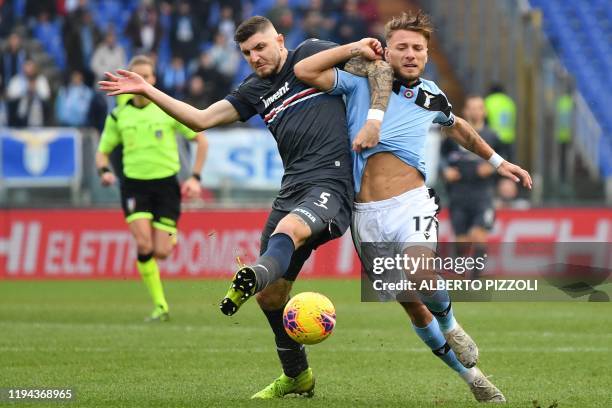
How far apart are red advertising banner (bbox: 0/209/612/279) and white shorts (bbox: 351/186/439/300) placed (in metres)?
10.0

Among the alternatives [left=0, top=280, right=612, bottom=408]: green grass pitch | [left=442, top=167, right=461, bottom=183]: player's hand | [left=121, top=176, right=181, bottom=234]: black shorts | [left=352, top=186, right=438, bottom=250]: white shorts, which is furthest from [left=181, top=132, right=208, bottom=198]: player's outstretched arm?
[left=352, top=186, right=438, bottom=250]: white shorts

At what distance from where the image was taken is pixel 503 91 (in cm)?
2061

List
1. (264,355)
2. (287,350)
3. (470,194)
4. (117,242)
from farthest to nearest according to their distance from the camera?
1. (117,242)
2. (470,194)
3. (264,355)
4. (287,350)

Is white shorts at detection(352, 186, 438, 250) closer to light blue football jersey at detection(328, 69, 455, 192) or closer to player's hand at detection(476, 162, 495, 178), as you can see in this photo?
light blue football jersey at detection(328, 69, 455, 192)

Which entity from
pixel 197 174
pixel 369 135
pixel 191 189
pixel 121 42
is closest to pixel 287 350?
pixel 369 135

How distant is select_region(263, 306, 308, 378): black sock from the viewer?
7901 mm

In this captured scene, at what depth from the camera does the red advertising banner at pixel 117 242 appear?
58.3 feet

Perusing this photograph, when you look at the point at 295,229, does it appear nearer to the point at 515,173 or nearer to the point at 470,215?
the point at 515,173

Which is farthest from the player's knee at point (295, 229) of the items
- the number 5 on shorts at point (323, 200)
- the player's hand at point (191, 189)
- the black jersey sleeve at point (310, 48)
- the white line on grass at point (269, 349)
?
the player's hand at point (191, 189)

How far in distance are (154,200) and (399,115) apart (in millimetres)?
5725

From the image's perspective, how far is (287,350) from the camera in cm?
795

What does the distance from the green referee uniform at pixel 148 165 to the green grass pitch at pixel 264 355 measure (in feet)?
3.68

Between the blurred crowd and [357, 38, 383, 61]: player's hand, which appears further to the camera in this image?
Answer: the blurred crowd

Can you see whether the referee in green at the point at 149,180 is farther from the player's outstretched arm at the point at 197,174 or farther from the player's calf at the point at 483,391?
the player's calf at the point at 483,391
